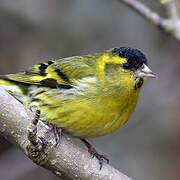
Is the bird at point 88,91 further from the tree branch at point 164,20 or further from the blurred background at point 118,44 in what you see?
the blurred background at point 118,44

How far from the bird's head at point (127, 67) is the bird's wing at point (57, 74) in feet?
0.77

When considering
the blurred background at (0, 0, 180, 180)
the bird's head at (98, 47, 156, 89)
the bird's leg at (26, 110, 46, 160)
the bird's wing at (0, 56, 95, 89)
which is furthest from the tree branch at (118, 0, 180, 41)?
the blurred background at (0, 0, 180, 180)

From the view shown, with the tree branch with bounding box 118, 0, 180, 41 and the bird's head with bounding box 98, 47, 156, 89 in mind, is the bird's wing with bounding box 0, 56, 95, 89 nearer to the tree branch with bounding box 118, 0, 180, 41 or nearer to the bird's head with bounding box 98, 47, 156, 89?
the bird's head with bounding box 98, 47, 156, 89

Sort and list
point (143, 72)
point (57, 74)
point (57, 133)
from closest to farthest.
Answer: point (57, 133) < point (143, 72) < point (57, 74)

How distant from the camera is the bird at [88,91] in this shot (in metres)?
4.16

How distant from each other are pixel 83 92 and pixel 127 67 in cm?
58

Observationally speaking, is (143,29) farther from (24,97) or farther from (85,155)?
(85,155)

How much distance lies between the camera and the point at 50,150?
3467 millimetres

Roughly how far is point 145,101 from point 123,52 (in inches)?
112

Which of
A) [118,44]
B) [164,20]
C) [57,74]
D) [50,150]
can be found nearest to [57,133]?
[50,150]

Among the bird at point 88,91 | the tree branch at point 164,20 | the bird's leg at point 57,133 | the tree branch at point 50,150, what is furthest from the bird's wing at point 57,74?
the tree branch at point 50,150

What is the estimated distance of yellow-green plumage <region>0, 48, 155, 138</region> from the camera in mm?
4164

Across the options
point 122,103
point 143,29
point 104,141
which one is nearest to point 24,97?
point 122,103

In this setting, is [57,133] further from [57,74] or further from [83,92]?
[57,74]
